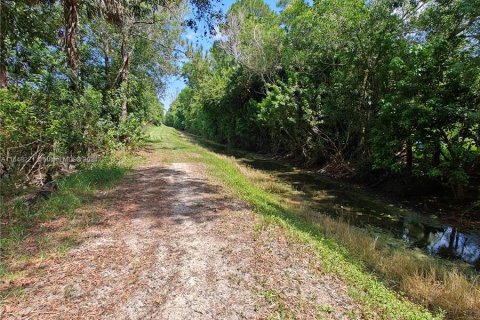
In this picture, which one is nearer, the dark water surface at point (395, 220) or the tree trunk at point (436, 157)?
the dark water surface at point (395, 220)

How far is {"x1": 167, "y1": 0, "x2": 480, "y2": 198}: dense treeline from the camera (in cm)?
882

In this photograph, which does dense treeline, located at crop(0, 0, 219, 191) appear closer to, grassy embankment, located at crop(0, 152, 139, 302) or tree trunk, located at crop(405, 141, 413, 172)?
grassy embankment, located at crop(0, 152, 139, 302)

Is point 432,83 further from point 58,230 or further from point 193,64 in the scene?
point 193,64

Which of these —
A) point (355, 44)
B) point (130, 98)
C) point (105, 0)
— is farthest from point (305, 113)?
point (105, 0)

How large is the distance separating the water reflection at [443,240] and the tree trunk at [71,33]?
37.2 ft

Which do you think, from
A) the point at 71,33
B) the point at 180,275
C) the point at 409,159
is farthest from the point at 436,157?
the point at 71,33

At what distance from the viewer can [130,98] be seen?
1541 cm

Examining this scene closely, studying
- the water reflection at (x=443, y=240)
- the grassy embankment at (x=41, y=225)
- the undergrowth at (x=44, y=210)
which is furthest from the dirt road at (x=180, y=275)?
the water reflection at (x=443, y=240)

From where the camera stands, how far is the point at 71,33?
835cm

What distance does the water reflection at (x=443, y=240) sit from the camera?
6.39 meters

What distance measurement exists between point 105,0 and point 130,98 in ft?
26.9

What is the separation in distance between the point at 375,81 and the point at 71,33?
41.0 ft

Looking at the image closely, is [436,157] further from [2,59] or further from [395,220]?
[2,59]

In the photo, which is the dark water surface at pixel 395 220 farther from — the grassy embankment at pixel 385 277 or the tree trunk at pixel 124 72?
the tree trunk at pixel 124 72
